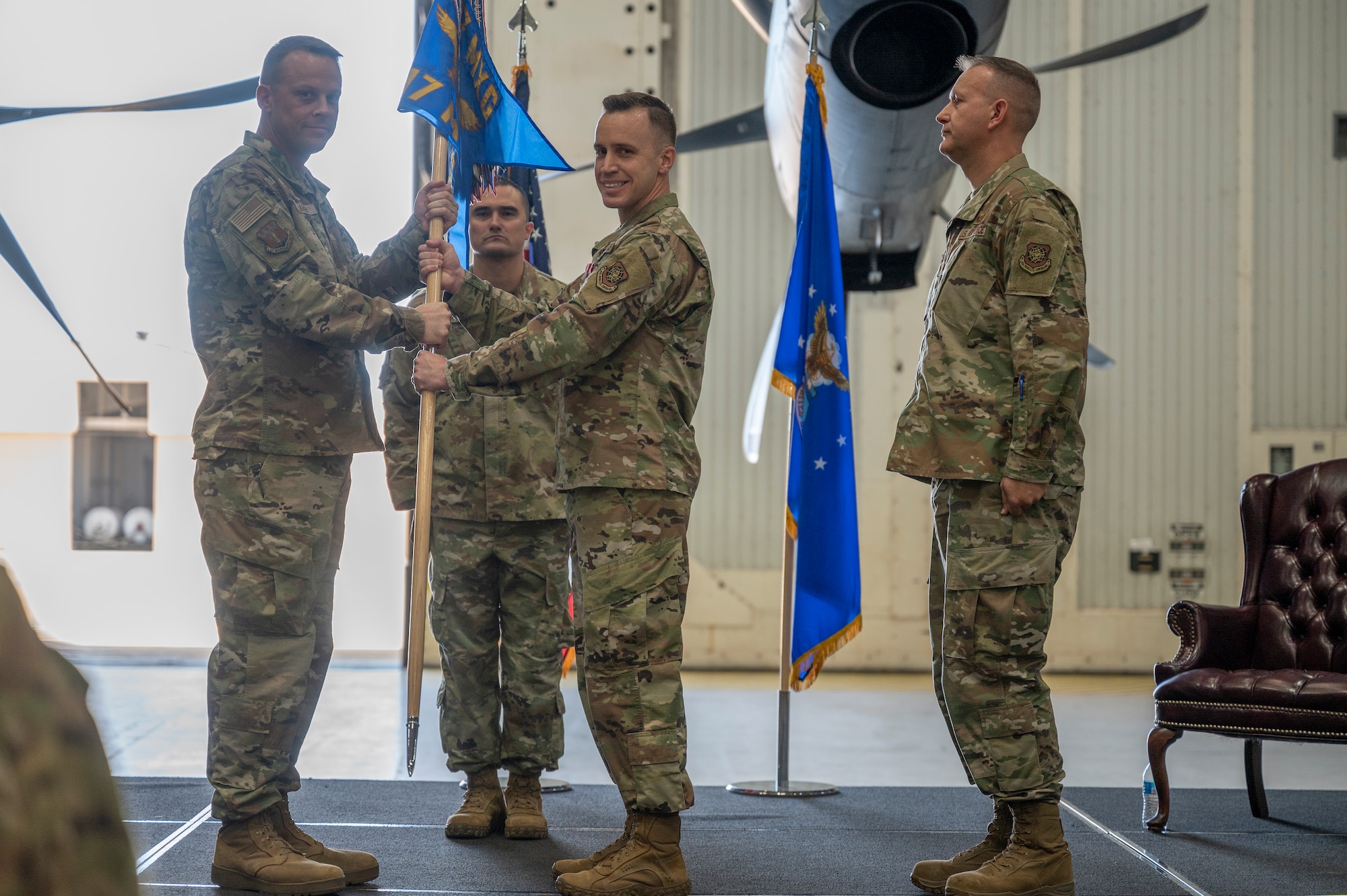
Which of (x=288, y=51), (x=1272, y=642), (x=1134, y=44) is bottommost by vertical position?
(x=1272, y=642)

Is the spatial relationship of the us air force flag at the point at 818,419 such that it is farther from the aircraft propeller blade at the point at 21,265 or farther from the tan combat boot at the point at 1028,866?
the aircraft propeller blade at the point at 21,265

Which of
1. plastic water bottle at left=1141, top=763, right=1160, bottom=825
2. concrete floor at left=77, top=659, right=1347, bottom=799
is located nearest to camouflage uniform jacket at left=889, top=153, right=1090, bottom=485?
plastic water bottle at left=1141, top=763, right=1160, bottom=825

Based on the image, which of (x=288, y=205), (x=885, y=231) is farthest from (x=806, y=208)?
(x=288, y=205)

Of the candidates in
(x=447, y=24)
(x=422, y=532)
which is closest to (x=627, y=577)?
(x=422, y=532)

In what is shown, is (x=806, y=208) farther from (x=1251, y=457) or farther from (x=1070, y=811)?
(x=1251, y=457)

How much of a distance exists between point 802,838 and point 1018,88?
5.90 ft

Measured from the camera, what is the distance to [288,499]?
228 cm

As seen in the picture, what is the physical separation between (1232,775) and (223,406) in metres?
3.61

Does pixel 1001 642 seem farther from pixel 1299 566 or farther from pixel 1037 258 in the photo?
pixel 1299 566

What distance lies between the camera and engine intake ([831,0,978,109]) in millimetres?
3570

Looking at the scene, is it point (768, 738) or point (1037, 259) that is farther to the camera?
point (768, 738)

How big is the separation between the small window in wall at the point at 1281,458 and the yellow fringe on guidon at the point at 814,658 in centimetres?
472

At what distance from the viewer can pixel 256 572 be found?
7.32ft

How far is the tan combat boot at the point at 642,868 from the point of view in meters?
2.12
